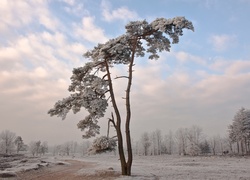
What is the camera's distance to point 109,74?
2256 cm

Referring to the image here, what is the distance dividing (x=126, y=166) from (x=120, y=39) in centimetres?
Result: 1008

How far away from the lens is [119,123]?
22.0m

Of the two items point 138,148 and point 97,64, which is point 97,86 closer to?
point 97,64

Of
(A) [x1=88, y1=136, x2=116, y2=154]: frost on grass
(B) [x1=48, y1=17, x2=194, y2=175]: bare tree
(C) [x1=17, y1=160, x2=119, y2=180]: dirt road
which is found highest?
(B) [x1=48, y1=17, x2=194, y2=175]: bare tree

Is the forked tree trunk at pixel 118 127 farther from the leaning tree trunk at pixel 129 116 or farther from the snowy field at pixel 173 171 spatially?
the snowy field at pixel 173 171

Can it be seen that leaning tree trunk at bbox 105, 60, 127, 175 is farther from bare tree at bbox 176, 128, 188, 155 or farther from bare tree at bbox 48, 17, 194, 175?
bare tree at bbox 176, 128, 188, 155

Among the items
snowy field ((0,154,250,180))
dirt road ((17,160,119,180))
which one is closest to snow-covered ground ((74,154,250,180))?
snowy field ((0,154,250,180))

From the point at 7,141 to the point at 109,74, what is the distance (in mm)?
131416

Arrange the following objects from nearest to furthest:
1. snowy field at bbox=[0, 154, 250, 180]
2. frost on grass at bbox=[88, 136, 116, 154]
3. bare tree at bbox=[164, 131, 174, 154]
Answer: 1. frost on grass at bbox=[88, 136, 116, 154]
2. snowy field at bbox=[0, 154, 250, 180]
3. bare tree at bbox=[164, 131, 174, 154]

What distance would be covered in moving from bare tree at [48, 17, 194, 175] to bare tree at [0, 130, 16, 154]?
12586cm

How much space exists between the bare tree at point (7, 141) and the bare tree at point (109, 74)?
126 meters

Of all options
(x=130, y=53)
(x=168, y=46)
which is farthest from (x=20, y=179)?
(x=168, y=46)

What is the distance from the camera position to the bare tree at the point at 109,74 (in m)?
21.0

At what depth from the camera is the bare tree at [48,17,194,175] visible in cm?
2095
